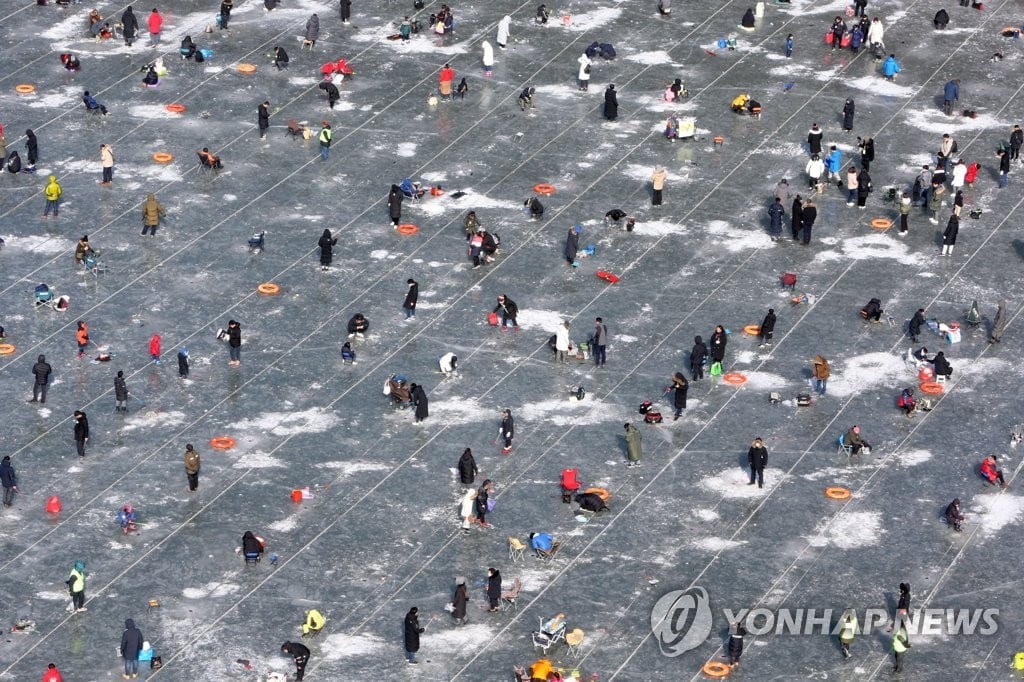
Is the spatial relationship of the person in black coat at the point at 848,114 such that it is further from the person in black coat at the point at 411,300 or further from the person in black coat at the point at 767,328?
the person in black coat at the point at 411,300

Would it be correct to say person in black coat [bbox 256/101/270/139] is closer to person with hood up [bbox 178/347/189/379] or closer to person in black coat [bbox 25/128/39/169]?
person in black coat [bbox 25/128/39/169]

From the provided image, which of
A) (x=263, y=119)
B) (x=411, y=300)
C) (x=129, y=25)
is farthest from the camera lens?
(x=129, y=25)

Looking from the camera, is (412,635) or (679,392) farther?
(679,392)

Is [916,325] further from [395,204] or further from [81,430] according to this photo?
[81,430]

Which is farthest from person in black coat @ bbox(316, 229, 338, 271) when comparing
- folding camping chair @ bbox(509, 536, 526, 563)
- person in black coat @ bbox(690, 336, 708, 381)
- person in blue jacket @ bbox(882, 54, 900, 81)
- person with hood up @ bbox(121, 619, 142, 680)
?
person in blue jacket @ bbox(882, 54, 900, 81)

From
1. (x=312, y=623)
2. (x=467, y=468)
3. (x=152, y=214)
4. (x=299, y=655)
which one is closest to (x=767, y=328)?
(x=467, y=468)

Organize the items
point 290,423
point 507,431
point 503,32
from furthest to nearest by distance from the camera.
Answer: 1. point 503,32
2. point 290,423
3. point 507,431
